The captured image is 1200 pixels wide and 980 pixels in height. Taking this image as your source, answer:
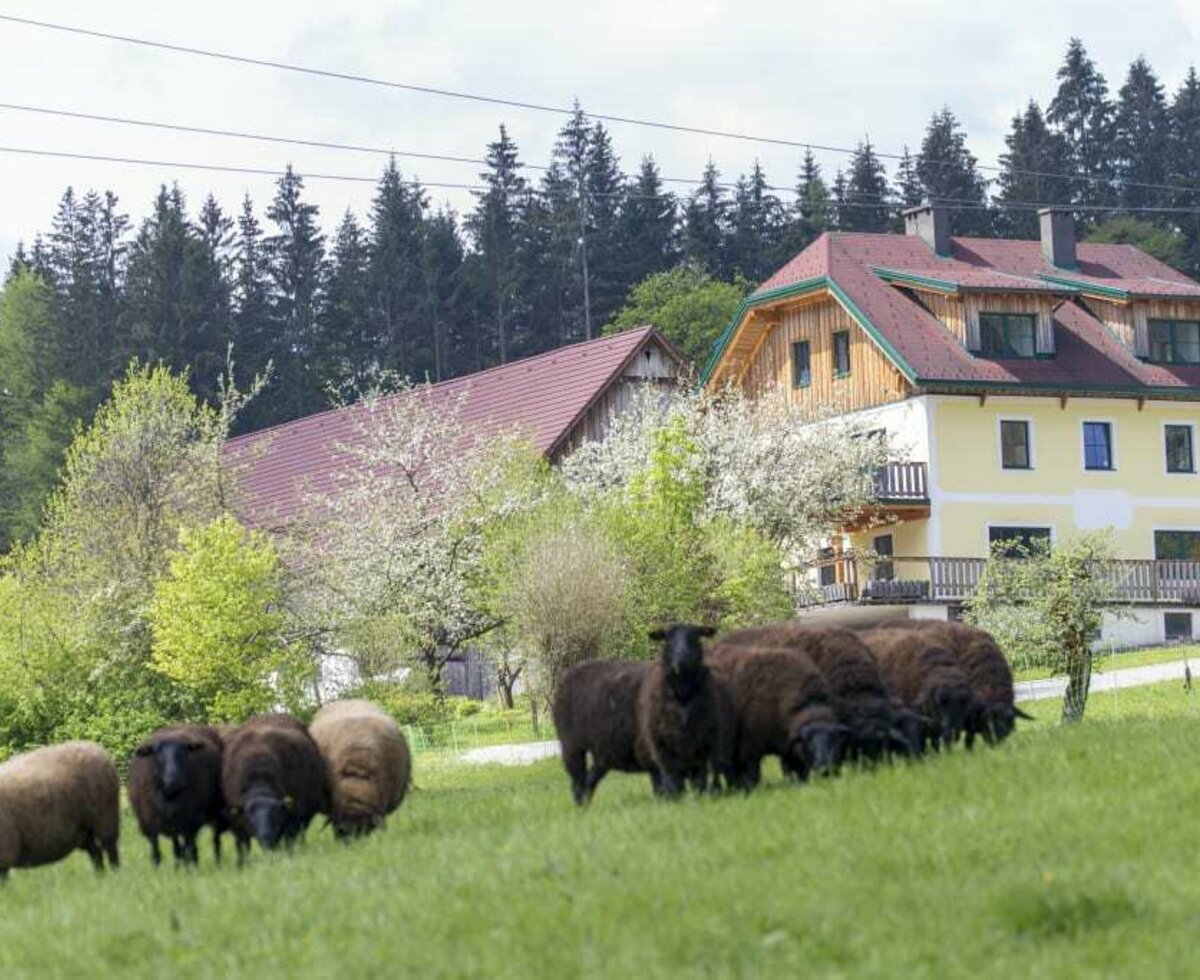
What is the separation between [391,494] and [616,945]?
141ft

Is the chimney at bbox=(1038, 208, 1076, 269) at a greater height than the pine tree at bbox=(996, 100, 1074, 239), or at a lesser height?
lesser

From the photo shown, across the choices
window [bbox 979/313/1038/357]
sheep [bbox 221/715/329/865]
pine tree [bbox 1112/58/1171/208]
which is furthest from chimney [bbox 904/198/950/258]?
pine tree [bbox 1112/58/1171/208]

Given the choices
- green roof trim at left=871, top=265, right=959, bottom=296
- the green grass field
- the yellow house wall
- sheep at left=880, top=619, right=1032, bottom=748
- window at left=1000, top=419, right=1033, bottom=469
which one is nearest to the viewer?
the green grass field

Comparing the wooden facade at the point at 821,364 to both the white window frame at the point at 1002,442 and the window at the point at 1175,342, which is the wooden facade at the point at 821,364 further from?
the window at the point at 1175,342

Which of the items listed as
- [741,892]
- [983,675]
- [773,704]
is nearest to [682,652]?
[773,704]

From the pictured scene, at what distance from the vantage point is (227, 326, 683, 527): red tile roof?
6241 centimetres

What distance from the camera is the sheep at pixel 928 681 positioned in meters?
21.6

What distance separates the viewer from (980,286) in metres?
61.3

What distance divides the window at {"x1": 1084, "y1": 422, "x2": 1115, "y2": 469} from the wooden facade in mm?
5881

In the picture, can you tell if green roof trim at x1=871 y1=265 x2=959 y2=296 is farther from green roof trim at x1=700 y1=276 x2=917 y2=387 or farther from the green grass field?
the green grass field

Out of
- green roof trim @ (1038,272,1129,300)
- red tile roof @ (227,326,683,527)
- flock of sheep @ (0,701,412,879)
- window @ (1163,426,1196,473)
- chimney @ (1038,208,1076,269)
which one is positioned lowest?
flock of sheep @ (0,701,412,879)

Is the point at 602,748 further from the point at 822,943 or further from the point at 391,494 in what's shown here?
the point at 391,494

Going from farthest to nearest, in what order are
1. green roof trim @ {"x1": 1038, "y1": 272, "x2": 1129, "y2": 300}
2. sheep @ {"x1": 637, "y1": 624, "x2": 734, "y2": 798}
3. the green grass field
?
green roof trim @ {"x1": 1038, "y1": 272, "x2": 1129, "y2": 300}
sheep @ {"x1": 637, "y1": 624, "x2": 734, "y2": 798}
the green grass field

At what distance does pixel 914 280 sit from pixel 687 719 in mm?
44994
